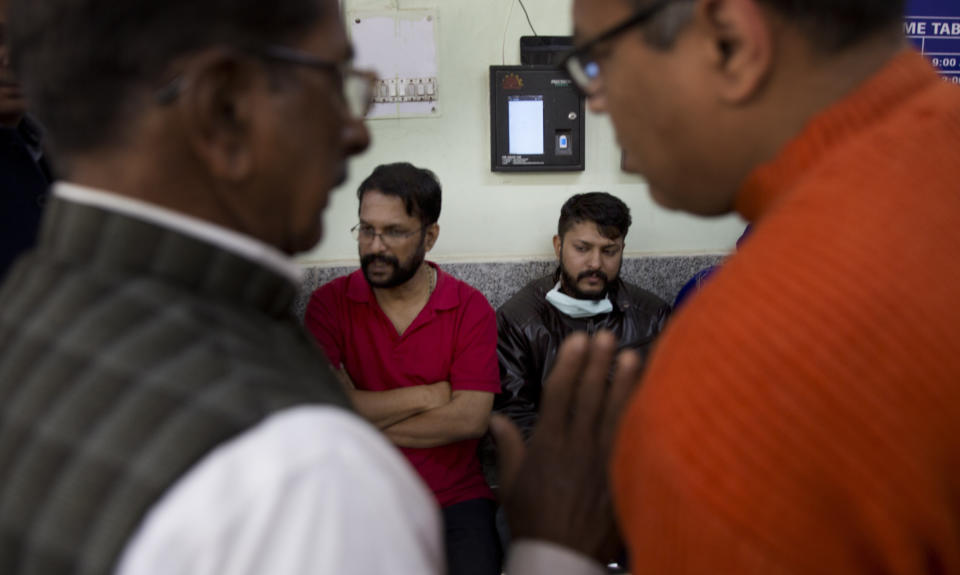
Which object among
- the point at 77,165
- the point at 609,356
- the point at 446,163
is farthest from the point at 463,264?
the point at 77,165

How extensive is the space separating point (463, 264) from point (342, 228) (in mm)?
513

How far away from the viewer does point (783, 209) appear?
1.94 ft

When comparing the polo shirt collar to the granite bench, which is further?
the granite bench

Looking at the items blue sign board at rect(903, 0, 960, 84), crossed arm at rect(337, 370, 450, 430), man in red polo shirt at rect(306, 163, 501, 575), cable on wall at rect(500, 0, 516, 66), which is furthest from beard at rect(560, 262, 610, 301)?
blue sign board at rect(903, 0, 960, 84)

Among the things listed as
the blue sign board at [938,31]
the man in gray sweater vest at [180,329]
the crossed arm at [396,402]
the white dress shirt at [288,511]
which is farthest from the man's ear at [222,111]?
the blue sign board at [938,31]

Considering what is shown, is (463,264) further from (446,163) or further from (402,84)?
(402,84)

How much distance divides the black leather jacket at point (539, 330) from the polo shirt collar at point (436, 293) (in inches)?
13.0

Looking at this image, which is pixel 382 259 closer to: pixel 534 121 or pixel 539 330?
pixel 539 330

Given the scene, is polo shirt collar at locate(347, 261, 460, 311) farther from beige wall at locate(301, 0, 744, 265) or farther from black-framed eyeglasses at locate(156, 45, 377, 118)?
black-framed eyeglasses at locate(156, 45, 377, 118)

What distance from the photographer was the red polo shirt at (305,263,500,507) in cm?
219

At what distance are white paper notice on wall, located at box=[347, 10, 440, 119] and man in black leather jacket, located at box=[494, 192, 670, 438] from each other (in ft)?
2.42

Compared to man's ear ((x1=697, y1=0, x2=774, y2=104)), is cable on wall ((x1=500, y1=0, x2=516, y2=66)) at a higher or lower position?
higher

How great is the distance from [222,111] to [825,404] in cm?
54

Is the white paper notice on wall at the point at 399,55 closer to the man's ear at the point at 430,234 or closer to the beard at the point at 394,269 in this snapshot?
the man's ear at the point at 430,234
